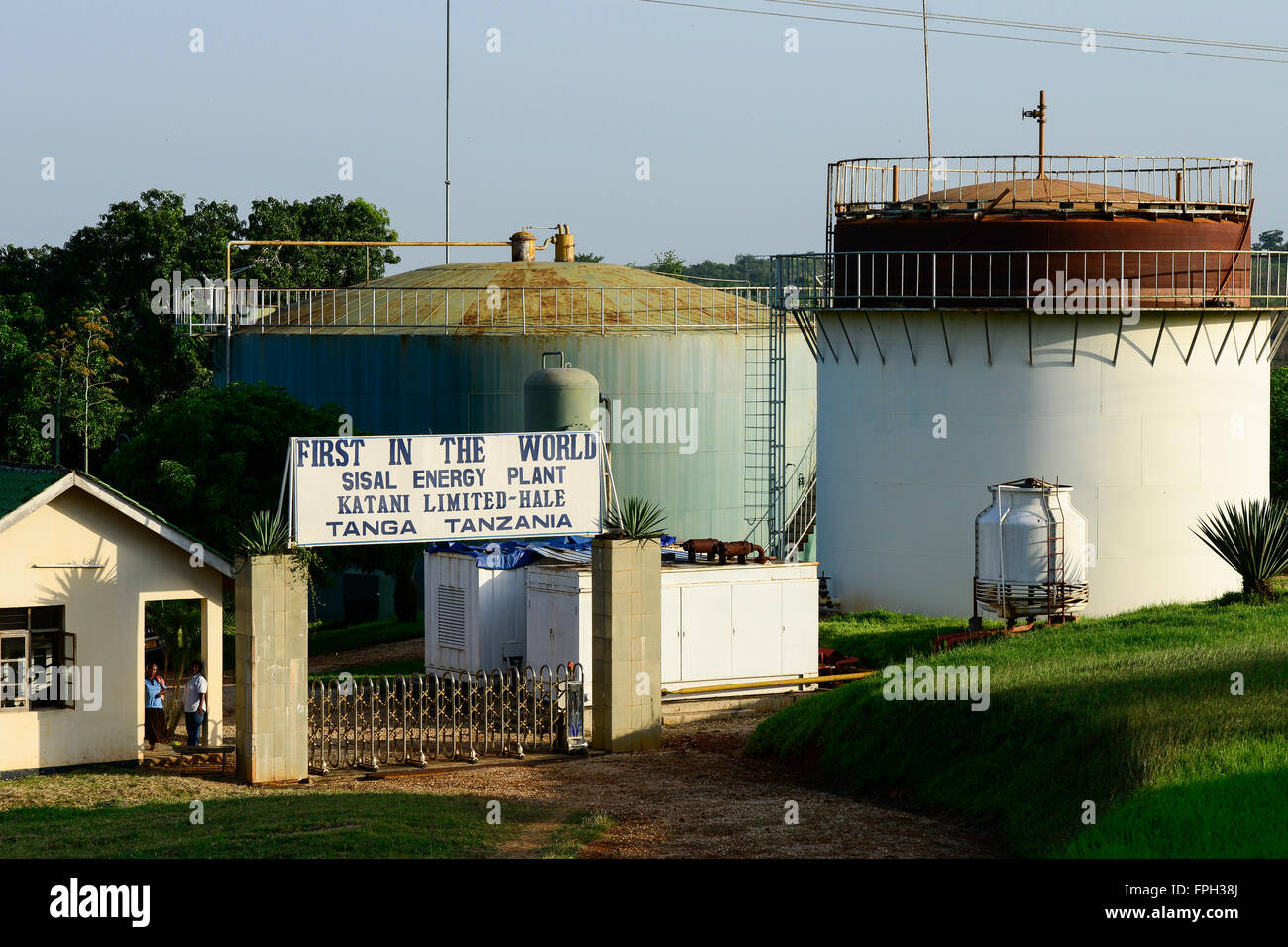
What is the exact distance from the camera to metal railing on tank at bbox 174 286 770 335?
4994 cm

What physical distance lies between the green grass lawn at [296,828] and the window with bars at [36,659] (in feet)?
6.60

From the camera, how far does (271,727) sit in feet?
80.6

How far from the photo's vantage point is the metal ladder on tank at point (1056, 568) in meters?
32.4

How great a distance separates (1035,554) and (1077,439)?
298 inches

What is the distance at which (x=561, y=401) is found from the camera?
117ft

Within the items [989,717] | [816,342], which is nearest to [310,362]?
[816,342]

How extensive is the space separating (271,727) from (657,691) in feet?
20.3

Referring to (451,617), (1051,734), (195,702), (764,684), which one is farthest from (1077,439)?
(195,702)

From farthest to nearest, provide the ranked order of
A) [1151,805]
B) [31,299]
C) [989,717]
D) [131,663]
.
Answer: [31,299], [131,663], [989,717], [1151,805]

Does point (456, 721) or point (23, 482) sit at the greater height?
point (23, 482)

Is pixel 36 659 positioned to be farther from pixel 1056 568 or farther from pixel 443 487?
pixel 1056 568

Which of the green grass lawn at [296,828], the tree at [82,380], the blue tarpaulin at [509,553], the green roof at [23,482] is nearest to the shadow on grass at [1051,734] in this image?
the green grass lawn at [296,828]

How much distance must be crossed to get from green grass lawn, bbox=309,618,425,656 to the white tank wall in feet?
41.9
